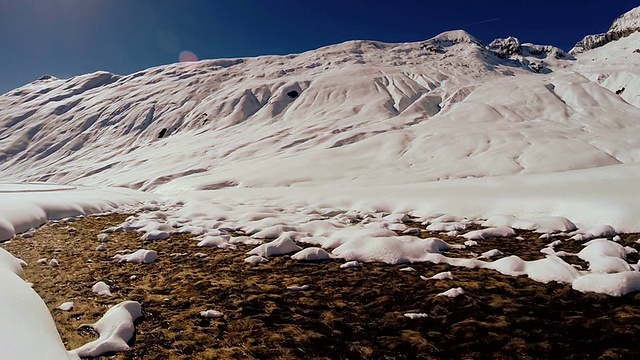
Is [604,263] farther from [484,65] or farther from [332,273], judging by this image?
[484,65]

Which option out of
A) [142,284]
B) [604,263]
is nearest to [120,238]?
[142,284]

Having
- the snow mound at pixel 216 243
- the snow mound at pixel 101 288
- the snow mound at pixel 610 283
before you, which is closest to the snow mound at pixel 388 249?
the snow mound at pixel 610 283

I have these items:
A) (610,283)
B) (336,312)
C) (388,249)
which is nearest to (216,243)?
(388,249)

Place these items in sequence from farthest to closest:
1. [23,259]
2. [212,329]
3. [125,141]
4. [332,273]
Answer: [125,141] → [23,259] → [332,273] → [212,329]

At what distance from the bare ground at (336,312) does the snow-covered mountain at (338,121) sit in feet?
65.3

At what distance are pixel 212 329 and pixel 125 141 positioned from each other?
451 feet

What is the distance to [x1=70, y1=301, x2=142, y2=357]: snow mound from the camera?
5148 millimetres

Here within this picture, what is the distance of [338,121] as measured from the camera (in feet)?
313

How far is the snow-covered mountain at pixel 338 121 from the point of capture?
50.4m

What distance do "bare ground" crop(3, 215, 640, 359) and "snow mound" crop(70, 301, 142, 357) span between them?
0.19 m

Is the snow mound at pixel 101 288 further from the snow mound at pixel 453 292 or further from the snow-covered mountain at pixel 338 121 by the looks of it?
the snow-covered mountain at pixel 338 121

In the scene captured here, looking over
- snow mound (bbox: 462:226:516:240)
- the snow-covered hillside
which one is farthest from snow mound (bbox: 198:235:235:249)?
snow mound (bbox: 462:226:516:240)

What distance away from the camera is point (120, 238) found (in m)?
13.6

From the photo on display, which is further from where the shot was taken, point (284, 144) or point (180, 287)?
point (284, 144)
